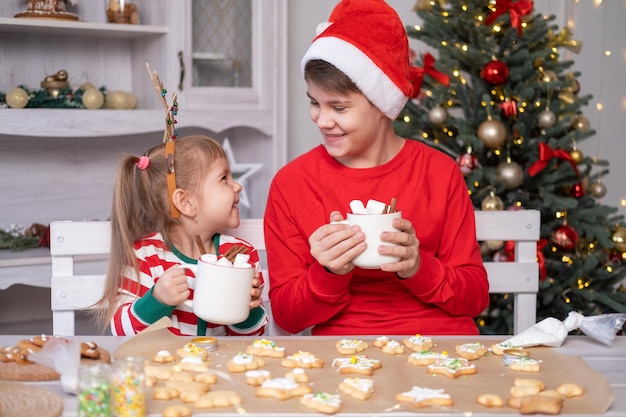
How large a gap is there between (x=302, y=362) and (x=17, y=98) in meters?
1.97

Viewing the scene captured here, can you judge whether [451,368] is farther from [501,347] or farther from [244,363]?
[244,363]

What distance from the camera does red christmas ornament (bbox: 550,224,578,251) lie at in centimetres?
284

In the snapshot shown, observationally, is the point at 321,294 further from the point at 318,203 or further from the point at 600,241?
the point at 600,241

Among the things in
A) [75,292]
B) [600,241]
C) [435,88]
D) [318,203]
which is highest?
[435,88]

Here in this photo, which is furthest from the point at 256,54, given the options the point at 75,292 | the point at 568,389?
the point at 568,389

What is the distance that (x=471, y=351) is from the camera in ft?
4.03

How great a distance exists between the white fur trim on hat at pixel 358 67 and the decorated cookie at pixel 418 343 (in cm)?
57

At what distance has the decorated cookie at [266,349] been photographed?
→ 1206 mm

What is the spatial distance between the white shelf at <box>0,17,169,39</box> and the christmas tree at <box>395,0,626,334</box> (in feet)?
3.29

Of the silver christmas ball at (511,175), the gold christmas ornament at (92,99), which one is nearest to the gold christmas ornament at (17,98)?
the gold christmas ornament at (92,99)

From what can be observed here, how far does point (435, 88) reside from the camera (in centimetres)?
288

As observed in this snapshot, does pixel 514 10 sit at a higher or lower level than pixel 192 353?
higher

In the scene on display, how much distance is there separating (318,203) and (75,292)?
536 millimetres

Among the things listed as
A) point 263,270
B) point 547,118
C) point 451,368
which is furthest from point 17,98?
point 451,368
